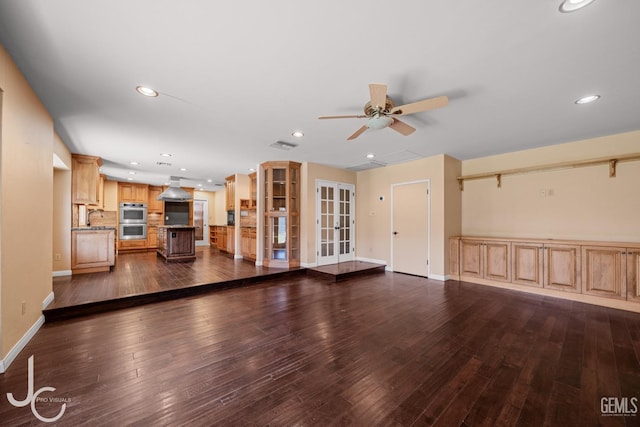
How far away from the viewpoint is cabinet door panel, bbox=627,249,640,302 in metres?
3.30

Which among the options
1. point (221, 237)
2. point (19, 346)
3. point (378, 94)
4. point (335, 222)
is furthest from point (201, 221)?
point (378, 94)

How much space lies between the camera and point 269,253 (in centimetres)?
585

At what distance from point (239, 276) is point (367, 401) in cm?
363

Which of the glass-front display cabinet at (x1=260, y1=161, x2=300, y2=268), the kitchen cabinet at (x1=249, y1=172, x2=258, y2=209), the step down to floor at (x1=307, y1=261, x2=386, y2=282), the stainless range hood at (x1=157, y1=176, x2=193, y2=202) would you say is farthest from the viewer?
the stainless range hood at (x1=157, y1=176, x2=193, y2=202)

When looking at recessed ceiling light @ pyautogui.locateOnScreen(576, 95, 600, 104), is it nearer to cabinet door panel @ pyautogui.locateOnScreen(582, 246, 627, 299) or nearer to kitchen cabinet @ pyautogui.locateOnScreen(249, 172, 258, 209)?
cabinet door panel @ pyautogui.locateOnScreen(582, 246, 627, 299)

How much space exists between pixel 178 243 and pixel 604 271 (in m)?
8.48

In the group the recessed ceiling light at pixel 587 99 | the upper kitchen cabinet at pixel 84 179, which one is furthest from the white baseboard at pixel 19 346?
the recessed ceiling light at pixel 587 99

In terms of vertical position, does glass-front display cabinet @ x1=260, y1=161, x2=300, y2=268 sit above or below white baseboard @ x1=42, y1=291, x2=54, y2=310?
above

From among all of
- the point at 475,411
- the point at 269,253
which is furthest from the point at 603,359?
the point at 269,253

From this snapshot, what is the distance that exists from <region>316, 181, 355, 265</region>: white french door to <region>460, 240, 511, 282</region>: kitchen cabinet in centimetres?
272

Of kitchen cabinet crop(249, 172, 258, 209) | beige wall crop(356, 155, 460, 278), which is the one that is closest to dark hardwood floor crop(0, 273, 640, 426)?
beige wall crop(356, 155, 460, 278)

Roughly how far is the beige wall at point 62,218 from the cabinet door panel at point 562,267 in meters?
8.65

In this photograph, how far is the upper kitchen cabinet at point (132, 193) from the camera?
833 cm

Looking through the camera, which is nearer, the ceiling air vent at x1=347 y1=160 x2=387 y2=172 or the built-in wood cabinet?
the built-in wood cabinet
